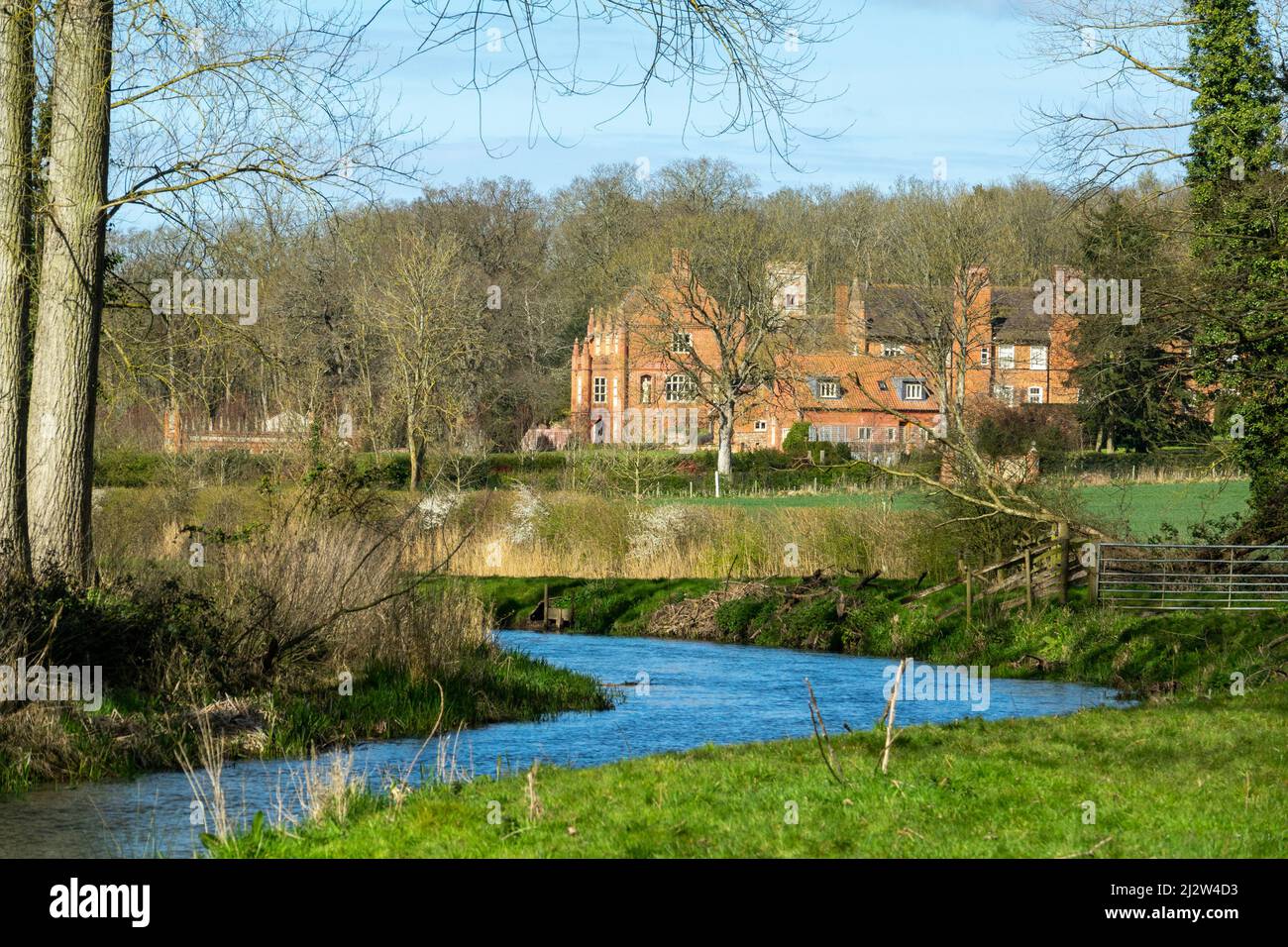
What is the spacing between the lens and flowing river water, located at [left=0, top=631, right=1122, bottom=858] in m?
10.1

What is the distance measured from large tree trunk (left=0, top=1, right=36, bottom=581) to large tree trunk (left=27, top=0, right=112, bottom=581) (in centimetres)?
22

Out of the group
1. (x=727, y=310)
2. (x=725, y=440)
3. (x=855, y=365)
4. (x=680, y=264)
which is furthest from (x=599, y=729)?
(x=855, y=365)

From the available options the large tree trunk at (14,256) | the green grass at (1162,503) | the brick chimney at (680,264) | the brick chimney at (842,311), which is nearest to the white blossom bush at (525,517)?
the green grass at (1162,503)

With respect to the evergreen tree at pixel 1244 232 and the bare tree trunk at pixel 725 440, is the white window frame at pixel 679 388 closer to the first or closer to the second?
the bare tree trunk at pixel 725 440

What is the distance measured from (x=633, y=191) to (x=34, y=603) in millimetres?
73911

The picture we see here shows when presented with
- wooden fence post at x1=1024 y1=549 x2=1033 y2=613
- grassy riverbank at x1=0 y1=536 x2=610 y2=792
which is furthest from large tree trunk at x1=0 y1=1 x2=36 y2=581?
wooden fence post at x1=1024 y1=549 x2=1033 y2=613

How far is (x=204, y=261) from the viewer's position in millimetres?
16484

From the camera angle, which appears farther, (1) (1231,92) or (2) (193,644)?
(1) (1231,92)

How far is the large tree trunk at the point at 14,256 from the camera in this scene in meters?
14.6

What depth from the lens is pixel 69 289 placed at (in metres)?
14.8

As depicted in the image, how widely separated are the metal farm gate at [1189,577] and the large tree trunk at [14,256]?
16.2 m
